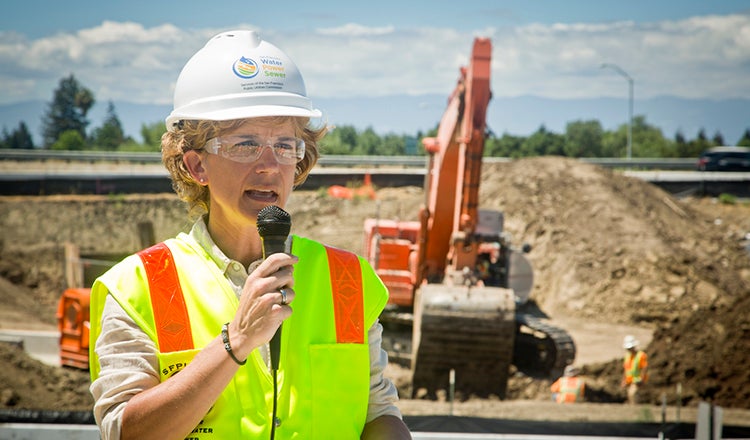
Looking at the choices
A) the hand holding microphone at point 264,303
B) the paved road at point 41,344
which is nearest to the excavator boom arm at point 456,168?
the paved road at point 41,344

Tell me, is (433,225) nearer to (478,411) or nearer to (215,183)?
(478,411)

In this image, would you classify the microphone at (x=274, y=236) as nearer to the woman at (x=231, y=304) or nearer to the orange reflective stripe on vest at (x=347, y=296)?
the woman at (x=231, y=304)

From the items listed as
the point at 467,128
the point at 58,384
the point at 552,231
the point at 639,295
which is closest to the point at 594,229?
the point at 552,231

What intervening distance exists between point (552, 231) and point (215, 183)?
23189 millimetres

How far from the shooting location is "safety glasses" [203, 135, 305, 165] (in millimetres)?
2277

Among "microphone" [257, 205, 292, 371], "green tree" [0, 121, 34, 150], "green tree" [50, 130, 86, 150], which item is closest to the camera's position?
"microphone" [257, 205, 292, 371]

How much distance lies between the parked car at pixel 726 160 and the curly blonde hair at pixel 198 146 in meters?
38.0

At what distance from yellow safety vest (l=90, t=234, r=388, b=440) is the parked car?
38.1 meters

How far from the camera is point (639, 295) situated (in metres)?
21.0

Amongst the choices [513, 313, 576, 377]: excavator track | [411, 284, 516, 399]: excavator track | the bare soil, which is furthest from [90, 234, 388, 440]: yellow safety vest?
[513, 313, 576, 377]: excavator track

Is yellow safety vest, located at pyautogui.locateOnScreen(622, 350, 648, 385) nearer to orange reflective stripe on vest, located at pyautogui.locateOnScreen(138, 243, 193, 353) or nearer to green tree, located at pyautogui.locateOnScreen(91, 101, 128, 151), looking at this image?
orange reflective stripe on vest, located at pyautogui.locateOnScreen(138, 243, 193, 353)

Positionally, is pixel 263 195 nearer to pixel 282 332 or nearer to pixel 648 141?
pixel 282 332

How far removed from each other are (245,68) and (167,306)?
659 mm

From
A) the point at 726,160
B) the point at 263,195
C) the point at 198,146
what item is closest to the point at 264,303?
the point at 263,195
